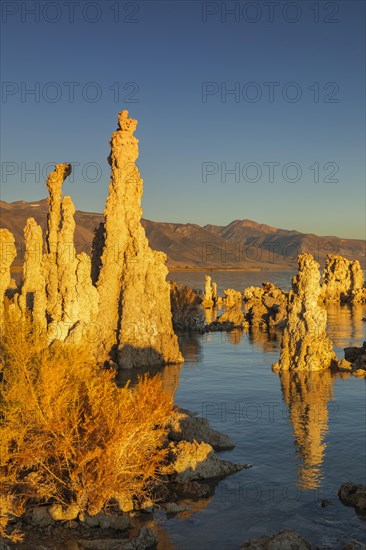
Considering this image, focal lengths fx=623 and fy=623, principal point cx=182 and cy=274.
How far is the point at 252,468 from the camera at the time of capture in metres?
31.9

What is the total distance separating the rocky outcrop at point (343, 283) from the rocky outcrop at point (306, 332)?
8944 cm

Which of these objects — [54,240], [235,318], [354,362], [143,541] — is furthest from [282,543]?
[235,318]

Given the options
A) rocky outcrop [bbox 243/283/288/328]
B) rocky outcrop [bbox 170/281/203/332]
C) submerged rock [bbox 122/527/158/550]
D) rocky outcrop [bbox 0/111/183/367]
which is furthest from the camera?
rocky outcrop [bbox 243/283/288/328]

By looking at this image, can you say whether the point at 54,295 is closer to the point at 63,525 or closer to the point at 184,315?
the point at 63,525

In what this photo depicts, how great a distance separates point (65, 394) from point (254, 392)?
25956 mm

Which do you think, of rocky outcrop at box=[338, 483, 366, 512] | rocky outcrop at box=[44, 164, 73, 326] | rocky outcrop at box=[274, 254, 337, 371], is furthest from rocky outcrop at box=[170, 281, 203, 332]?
rocky outcrop at box=[338, 483, 366, 512]

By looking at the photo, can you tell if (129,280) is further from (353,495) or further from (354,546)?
(354,546)

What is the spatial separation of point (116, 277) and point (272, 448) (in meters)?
29.3

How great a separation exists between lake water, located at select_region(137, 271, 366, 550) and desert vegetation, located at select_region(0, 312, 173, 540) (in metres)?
2.57

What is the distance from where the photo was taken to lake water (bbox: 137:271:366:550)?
24.7m

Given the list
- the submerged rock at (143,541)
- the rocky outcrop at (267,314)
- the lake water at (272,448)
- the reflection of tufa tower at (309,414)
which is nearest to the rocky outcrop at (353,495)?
the lake water at (272,448)

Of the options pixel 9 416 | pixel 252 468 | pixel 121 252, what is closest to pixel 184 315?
pixel 121 252

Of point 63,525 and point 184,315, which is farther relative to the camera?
point 184,315

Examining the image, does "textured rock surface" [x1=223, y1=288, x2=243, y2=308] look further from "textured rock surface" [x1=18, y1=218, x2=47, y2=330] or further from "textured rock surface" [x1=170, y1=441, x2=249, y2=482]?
"textured rock surface" [x1=170, y1=441, x2=249, y2=482]
